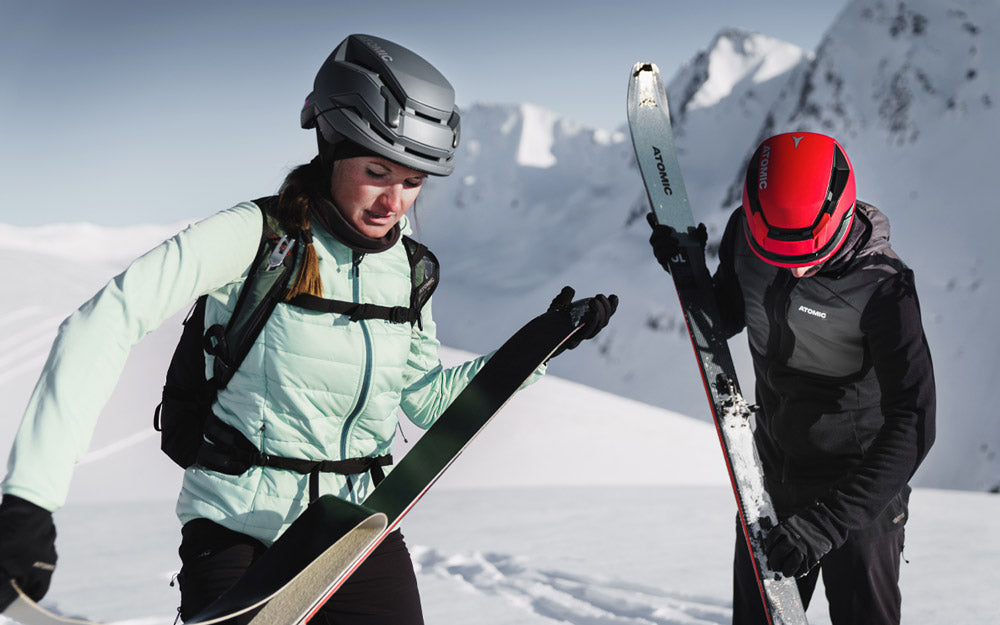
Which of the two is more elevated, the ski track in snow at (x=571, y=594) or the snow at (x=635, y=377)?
the snow at (x=635, y=377)

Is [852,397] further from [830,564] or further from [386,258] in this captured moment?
[386,258]

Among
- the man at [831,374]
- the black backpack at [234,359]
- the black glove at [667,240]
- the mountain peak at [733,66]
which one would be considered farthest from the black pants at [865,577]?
the mountain peak at [733,66]

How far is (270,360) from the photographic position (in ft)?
6.84

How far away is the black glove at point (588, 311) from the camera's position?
107 inches

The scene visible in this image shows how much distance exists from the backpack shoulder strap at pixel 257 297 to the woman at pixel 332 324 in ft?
0.08

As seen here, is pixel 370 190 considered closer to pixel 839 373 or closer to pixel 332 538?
pixel 332 538

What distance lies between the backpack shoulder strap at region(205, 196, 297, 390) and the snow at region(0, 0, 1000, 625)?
2.17 feet

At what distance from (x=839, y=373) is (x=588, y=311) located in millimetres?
905

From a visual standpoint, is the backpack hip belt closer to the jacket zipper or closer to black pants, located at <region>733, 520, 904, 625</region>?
the jacket zipper

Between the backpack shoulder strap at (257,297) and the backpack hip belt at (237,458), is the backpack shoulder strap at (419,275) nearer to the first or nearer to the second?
the backpack shoulder strap at (257,297)

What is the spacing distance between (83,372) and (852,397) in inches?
93.9

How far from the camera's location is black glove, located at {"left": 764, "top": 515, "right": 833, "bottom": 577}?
2.50m

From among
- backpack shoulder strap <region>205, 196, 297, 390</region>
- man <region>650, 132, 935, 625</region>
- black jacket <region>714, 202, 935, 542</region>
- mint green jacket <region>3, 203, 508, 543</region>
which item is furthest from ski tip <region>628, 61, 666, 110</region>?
backpack shoulder strap <region>205, 196, 297, 390</region>

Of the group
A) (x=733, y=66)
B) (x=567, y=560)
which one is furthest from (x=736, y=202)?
(x=567, y=560)
